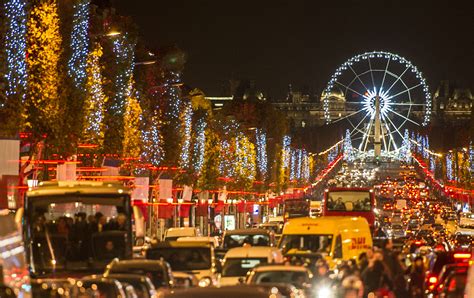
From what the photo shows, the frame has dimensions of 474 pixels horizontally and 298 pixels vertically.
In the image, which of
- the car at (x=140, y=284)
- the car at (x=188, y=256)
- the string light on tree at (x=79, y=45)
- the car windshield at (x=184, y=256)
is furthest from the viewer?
the string light on tree at (x=79, y=45)

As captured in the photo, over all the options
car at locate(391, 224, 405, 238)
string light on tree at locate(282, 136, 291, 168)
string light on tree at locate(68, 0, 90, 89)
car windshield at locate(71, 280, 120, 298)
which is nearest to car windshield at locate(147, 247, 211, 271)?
car windshield at locate(71, 280, 120, 298)

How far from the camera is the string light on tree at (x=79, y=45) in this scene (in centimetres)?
5460

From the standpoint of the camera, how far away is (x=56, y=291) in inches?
901

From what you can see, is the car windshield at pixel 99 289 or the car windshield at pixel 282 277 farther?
the car windshield at pixel 282 277

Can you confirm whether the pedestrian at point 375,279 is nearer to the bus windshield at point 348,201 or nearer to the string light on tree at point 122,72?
the string light on tree at point 122,72

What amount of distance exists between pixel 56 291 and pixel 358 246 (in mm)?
21918

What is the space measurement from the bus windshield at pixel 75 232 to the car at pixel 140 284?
18.6 ft

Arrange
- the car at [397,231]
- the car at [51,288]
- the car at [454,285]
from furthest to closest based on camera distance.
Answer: the car at [397,231]
the car at [454,285]
the car at [51,288]

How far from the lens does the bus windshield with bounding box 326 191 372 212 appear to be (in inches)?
2628

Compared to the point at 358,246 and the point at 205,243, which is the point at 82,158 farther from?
the point at 205,243

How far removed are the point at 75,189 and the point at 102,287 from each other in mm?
8397

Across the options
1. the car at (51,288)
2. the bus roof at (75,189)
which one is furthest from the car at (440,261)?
the car at (51,288)

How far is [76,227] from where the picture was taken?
31.0 m

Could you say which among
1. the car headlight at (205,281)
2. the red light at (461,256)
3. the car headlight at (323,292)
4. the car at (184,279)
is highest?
the red light at (461,256)
